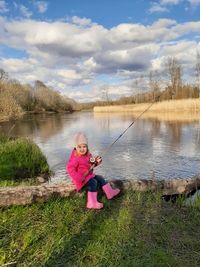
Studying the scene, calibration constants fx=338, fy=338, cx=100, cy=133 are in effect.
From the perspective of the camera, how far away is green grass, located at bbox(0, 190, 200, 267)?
12.8 ft

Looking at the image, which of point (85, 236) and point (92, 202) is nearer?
point (85, 236)

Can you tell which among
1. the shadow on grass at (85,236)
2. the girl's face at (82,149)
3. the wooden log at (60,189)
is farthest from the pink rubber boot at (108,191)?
the girl's face at (82,149)

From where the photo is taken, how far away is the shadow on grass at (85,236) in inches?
152

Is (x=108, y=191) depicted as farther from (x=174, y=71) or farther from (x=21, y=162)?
(x=174, y=71)

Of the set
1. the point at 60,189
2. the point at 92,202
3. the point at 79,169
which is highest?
the point at 79,169

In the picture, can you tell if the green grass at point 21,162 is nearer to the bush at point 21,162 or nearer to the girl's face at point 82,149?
the bush at point 21,162

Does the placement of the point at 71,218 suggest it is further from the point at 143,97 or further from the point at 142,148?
the point at 143,97

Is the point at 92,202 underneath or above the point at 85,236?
above

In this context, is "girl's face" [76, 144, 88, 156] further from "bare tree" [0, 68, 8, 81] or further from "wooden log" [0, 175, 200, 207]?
"bare tree" [0, 68, 8, 81]

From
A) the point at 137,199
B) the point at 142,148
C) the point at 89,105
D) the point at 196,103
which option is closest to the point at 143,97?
the point at 89,105

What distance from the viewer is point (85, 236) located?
176 inches

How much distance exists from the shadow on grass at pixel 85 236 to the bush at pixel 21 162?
5.13 m

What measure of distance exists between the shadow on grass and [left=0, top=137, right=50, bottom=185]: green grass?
513 centimetres

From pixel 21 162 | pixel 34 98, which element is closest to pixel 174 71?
pixel 34 98
